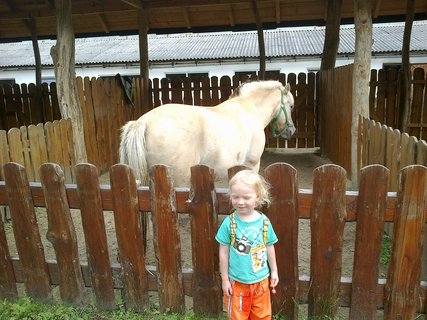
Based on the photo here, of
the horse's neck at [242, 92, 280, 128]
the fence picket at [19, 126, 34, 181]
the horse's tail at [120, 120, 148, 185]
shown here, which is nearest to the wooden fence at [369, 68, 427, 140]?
the horse's neck at [242, 92, 280, 128]

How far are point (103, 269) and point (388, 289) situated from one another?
6.78 ft

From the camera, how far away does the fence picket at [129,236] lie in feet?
8.32

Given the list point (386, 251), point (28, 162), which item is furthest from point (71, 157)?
point (386, 251)

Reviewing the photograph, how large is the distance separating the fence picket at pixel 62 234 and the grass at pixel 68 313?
95mm

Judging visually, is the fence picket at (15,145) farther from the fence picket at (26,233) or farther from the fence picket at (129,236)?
the fence picket at (129,236)

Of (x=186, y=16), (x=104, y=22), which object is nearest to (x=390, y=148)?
(x=186, y=16)

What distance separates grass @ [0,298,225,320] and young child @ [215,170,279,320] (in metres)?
0.66

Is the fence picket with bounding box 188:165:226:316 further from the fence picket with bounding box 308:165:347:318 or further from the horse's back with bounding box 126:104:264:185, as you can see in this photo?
the horse's back with bounding box 126:104:264:185

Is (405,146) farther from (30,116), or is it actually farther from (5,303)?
(30,116)

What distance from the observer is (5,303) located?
9.60 feet

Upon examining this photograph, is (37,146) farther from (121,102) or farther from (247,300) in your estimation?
(247,300)

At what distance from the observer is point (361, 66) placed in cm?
536

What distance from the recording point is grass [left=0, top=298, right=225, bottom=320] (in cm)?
271

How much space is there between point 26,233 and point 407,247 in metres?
2.79
